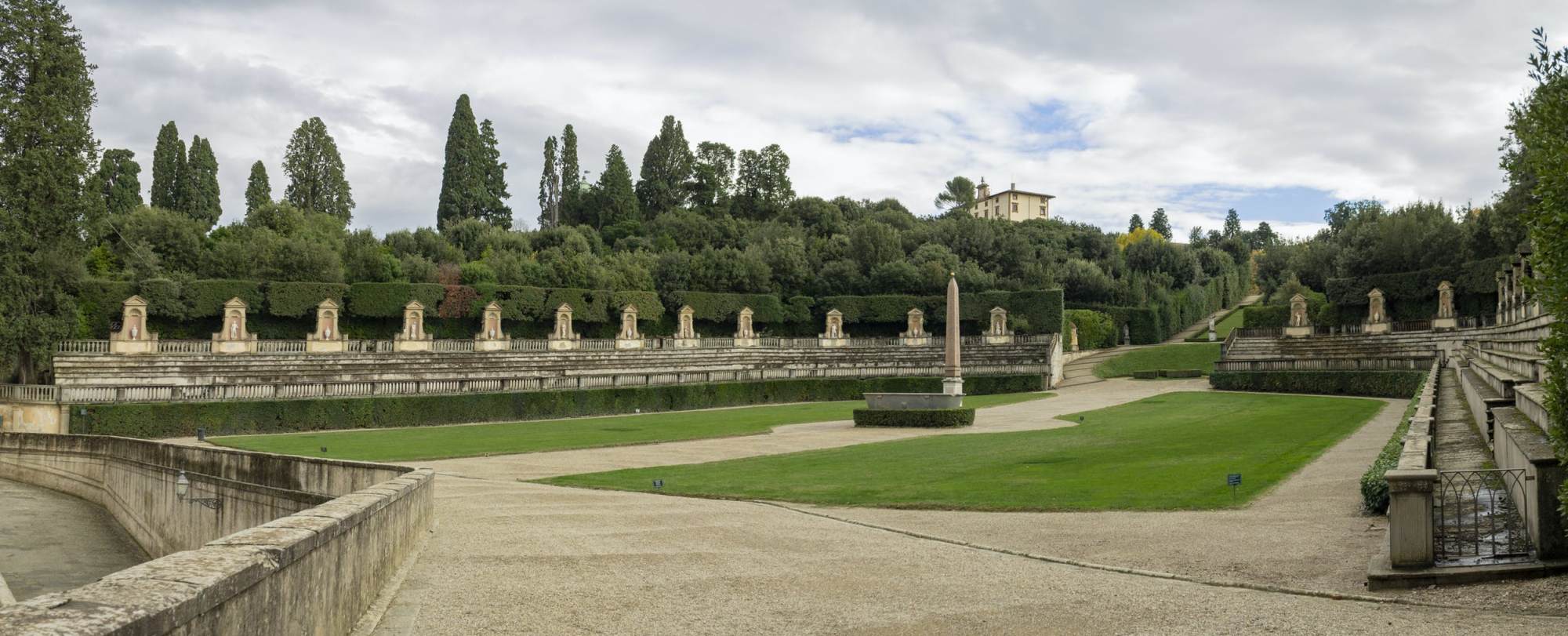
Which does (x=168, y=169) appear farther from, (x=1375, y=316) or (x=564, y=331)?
(x=1375, y=316)

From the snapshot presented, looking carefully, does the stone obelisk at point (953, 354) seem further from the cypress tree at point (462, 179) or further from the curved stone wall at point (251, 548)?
the cypress tree at point (462, 179)

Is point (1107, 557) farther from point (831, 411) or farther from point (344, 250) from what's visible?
point (344, 250)

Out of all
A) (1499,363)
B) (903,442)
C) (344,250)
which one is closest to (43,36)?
(344,250)

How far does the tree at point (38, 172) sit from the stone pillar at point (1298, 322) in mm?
63460

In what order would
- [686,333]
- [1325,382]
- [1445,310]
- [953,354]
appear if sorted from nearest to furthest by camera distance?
[953,354] < [1325,382] < [1445,310] < [686,333]

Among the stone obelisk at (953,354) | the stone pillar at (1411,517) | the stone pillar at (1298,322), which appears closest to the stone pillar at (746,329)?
the stone obelisk at (953,354)

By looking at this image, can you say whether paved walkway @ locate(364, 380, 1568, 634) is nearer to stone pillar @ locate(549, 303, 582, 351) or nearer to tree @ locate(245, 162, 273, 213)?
stone pillar @ locate(549, 303, 582, 351)

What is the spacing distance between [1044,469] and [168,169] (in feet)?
255

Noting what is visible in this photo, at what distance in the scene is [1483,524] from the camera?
10.9 meters

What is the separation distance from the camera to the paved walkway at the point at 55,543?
19062 mm

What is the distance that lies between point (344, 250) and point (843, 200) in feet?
185

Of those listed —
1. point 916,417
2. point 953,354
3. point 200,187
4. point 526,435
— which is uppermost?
point 200,187

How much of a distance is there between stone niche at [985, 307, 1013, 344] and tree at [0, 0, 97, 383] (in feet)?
163

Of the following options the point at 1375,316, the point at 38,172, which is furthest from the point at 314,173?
the point at 1375,316
